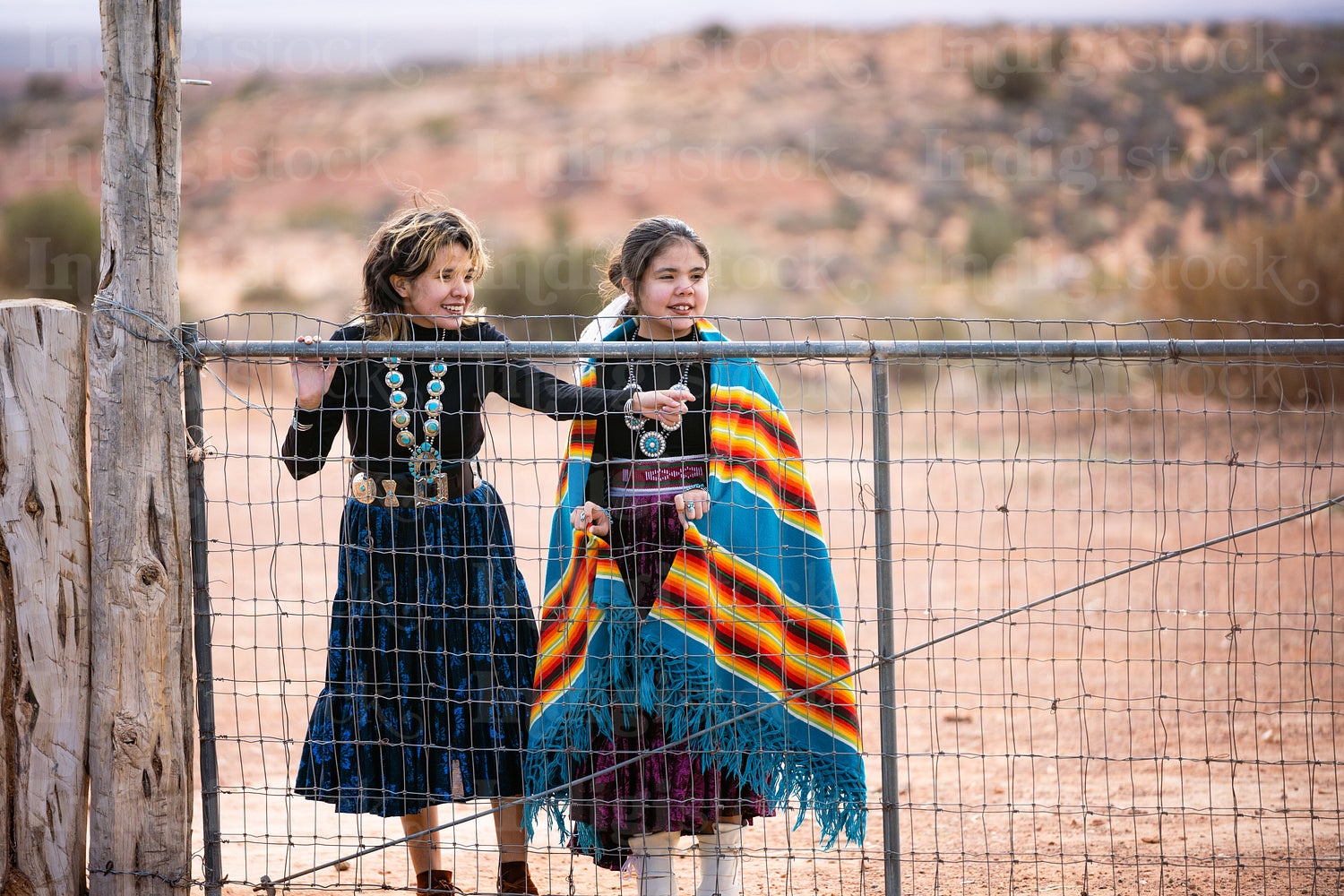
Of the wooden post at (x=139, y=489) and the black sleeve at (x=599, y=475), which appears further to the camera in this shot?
the black sleeve at (x=599, y=475)

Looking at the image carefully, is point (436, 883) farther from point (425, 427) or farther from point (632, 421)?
point (632, 421)

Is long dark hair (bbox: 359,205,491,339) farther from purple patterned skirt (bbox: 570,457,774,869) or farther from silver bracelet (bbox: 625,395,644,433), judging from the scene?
purple patterned skirt (bbox: 570,457,774,869)

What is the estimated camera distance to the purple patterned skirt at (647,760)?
2.98m

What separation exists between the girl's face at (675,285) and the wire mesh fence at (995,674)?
259 mm

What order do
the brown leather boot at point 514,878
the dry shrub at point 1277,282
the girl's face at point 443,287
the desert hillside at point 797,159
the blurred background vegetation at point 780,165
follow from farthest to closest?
1. the desert hillside at point 797,159
2. the blurred background vegetation at point 780,165
3. the dry shrub at point 1277,282
4. the brown leather boot at point 514,878
5. the girl's face at point 443,287

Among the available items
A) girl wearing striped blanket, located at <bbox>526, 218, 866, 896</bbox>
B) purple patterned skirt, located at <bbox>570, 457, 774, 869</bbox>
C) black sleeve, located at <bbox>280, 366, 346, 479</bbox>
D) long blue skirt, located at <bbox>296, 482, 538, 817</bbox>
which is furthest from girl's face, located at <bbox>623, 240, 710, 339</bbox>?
black sleeve, located at <bbox>280, 366, 346, 479</bbox>

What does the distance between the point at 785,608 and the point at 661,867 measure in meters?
0.81

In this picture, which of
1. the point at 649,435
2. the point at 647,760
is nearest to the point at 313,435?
the point at 649,435

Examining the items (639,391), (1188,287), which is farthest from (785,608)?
(1188,287)

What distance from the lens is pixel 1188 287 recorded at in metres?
15.6

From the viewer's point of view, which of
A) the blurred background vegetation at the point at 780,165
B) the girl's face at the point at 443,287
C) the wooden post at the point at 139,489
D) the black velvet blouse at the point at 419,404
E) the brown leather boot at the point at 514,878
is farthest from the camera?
the blurred background vegetation at the point at 780,165

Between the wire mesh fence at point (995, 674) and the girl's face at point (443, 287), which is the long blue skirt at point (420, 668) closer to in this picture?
the wire mesh fence at point (995, 674)

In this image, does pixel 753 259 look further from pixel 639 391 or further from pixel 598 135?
pixel 639 391

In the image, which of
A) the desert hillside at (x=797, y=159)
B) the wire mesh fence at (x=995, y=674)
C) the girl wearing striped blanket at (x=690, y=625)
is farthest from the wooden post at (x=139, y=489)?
the desert hillside at (x=797, y=159)
